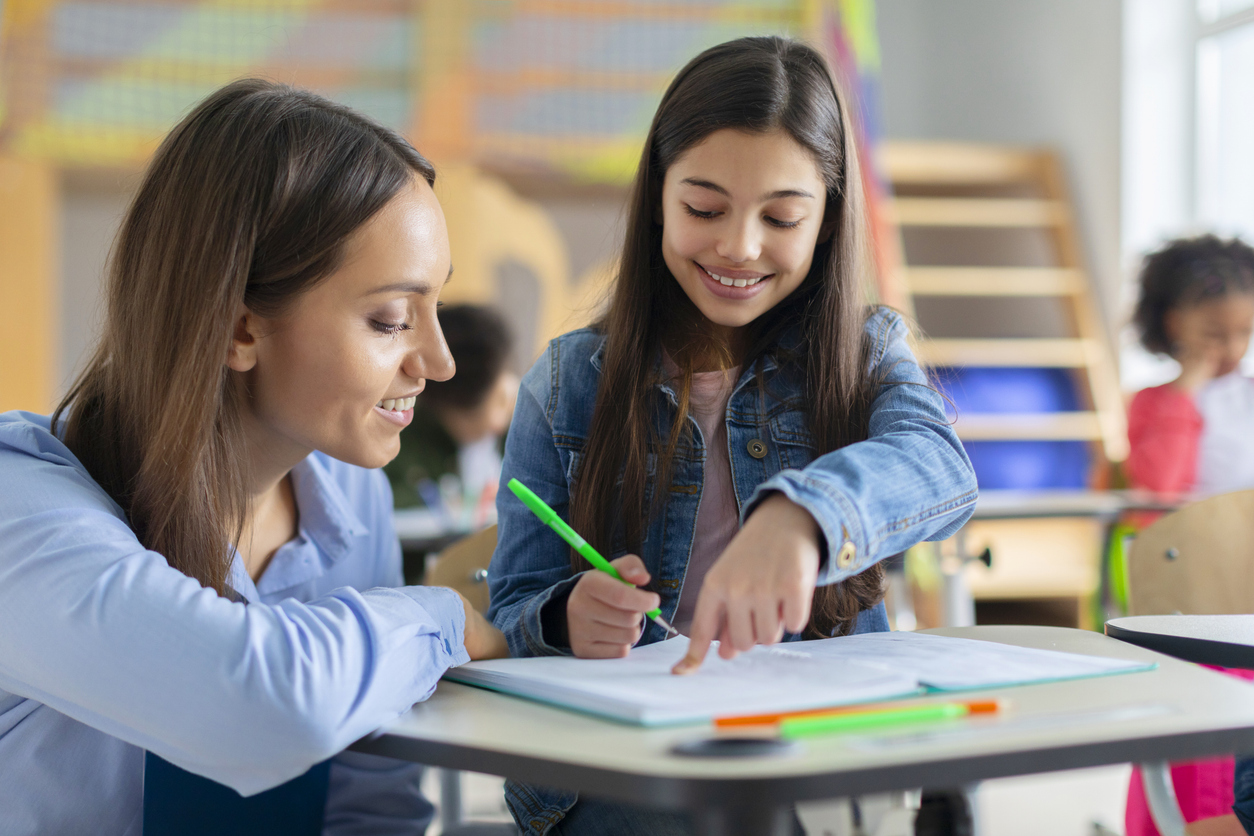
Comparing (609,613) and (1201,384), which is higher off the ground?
(1201,384)

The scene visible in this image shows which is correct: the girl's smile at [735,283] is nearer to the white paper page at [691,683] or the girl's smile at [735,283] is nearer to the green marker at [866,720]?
the white paper page at [691,683]

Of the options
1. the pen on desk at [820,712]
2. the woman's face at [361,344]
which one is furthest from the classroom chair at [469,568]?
the pen on desk at [820,712]

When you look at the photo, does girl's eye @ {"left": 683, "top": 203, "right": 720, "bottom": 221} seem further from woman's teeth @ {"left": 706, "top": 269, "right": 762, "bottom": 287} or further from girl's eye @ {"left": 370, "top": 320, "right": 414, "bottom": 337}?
girl's eye @ {"left": 370, "top": 320, "right": 414, "bottom": 337}

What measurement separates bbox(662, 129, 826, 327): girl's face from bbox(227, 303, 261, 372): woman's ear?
44 centimetres

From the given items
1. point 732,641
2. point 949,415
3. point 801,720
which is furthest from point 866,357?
point 801,720

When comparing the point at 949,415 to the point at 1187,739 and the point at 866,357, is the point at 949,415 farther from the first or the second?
the point at 1187,739

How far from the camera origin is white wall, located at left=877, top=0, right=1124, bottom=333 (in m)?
4.54

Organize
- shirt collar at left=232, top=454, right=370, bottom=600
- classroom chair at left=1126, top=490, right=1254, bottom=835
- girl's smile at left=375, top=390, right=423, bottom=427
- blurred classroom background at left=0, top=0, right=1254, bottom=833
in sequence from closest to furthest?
girl's smile at left=375, top=390, right=423, bottom=427, shirt collar at left=232, top=454, right=370, bottom=600, classroom chair at left=1126, top=490, right=1254, bottom=835, blurred classroom background at left=0, top=0, right=1254, bottom=833

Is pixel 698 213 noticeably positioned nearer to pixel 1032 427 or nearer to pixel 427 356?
pixel 427 356

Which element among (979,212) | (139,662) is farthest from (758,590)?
(979,212)

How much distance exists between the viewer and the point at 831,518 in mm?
774

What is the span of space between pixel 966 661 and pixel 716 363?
1.64 ft

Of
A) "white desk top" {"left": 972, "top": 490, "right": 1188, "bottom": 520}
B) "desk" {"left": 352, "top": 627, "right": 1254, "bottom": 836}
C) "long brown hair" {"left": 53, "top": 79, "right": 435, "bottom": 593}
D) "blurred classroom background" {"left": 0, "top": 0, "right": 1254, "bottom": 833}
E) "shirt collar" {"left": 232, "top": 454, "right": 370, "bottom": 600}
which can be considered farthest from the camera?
"blurred classroom background" {"left": 0, "top": 0, "right": 1254, "bottom": 833}

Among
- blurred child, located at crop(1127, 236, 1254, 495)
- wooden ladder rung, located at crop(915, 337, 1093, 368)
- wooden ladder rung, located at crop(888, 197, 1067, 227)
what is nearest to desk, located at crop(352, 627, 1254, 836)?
blurred child, located at crop(1127, 236, 1254, 495)
